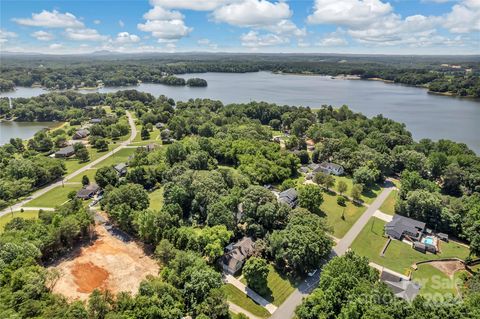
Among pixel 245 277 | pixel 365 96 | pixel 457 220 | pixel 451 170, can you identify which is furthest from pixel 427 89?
pixel 245 277

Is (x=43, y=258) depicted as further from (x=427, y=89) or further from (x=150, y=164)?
(x=427, y=89)

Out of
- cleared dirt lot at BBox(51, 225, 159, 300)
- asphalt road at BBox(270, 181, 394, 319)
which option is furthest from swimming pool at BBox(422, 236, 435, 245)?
cleared dirt lot at BBox(51, 225, 159, 300)

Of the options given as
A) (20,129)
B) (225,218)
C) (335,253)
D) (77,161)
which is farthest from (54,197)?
(20,129)

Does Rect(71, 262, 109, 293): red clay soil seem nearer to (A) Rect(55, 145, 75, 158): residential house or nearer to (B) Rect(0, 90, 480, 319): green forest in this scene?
(B) Rect(0, 90, 480, 319): green forest

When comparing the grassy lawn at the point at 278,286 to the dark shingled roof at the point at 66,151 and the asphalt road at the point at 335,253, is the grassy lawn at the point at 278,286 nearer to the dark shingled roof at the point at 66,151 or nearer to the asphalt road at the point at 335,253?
the asphalt road at the point at 335,253

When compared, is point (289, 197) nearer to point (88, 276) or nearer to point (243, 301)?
point (243, 301)

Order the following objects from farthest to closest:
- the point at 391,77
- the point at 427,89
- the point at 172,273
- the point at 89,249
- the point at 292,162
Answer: the point at 391,77 < the point at 427,89 < the point at 292,162 < the point at 89,249 < the point at 172,273
